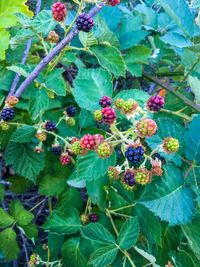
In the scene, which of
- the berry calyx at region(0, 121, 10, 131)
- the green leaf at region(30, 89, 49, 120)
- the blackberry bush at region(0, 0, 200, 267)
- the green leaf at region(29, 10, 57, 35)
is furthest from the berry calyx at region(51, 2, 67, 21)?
the berry calyx at region(0, 121, 10, 131)

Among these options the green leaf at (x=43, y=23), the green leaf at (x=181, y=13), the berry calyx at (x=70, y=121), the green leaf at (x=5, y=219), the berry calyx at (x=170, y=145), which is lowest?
the green leaf at (x=5, y=219)

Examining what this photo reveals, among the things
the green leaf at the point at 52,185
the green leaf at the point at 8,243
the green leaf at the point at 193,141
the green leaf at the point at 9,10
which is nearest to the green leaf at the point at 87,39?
the green leaf at the point at 9,10

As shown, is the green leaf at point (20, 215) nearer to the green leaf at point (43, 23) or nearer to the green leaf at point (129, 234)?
the green leaf at point (129, 234)

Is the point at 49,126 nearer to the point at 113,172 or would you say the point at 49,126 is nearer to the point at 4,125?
the point at 4,125

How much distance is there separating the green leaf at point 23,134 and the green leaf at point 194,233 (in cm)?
46

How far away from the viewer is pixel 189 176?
996 mm

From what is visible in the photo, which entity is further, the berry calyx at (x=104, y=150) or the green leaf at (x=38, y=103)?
the green leaf at (x=38, y=103)

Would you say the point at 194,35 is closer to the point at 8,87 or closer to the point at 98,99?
the point at 98,99

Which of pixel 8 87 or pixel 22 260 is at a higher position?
pixel 8 87

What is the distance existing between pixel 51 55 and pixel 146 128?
361 mm

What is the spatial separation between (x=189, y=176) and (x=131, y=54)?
0.51 metres

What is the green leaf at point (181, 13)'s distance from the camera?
1.05 m

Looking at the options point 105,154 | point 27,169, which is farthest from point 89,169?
point 27,169

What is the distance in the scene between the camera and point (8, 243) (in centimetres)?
135
